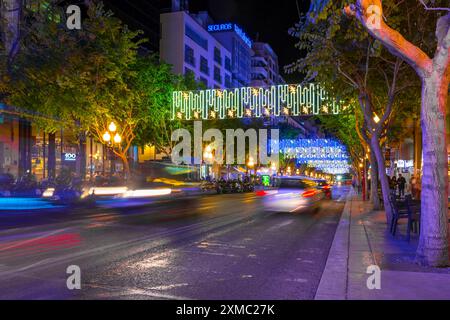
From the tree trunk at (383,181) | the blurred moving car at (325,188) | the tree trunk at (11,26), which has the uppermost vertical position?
the tree trunk at (11,26)

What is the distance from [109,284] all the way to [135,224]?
27.7 ft

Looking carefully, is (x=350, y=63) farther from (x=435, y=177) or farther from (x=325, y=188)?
(x=325, y=188)

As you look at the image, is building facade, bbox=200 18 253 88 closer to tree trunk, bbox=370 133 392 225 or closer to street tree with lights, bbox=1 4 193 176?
street tree with lights, bbox=1 4 193 176

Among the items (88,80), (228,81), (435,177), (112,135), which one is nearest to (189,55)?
(228,81)

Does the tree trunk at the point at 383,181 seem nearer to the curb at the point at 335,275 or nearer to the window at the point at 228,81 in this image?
the curb at the point at 335,275

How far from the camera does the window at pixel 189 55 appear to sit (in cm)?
Result: 6464

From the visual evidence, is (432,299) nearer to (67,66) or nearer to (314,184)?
(67,66)

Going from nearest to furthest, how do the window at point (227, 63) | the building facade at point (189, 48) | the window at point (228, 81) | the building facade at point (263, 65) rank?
1. the building facade at point (189, 48)
2. the window at point (228, 81)
3. the window at point (227, 63)
4. the building facade at point (263, 65)

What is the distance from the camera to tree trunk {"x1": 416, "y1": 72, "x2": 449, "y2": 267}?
8.47 meters

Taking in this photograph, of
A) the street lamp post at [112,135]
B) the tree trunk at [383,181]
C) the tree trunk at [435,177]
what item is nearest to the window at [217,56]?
the street lamp post at [112,135]

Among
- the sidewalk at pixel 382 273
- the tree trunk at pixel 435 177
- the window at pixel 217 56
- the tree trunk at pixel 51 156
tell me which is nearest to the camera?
the sidewalk at pixel 382 273

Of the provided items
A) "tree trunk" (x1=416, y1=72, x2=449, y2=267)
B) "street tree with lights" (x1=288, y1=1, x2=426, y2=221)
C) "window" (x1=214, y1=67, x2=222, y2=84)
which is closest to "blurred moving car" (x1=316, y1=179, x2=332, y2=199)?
"street tree with lights" (x1=288, y1=1, x2=426, y2=221)

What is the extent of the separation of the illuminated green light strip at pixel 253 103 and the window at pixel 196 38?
103ft

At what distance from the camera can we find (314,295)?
699 cm
